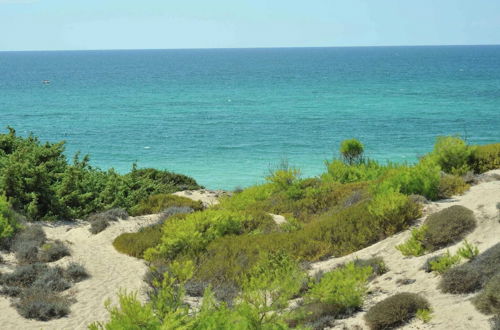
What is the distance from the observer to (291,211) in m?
18.9

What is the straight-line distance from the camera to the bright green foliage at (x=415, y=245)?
12.4 metres

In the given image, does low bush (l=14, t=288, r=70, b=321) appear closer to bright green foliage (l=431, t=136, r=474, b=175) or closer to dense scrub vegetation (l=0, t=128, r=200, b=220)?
dense scrub vegetation (l=0, t=128, r=200, b=220)

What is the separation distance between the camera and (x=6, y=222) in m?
15.6

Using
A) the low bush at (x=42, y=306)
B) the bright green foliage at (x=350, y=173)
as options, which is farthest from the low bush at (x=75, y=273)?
the bright green foliage at (x=350, y=173)

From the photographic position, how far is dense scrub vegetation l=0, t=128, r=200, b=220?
19062 millimetres

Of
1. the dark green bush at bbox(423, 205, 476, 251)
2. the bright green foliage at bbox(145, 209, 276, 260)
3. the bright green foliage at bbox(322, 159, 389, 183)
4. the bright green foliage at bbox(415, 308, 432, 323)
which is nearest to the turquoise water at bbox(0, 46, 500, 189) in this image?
the bright green foliage at bbox(322, 159, 389, 183)

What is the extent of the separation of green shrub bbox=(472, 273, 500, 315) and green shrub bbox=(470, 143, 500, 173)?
10.9m

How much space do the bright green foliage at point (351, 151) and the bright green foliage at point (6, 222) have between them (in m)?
14.3

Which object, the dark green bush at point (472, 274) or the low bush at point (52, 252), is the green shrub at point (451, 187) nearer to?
the dark green bush at point (472, 274)

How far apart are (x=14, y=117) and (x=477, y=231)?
6135cm

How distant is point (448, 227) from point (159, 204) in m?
10.8

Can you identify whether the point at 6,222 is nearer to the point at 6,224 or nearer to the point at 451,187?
the point at 6,224

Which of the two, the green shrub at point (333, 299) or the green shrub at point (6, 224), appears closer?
the green shrub at point (333, 299)

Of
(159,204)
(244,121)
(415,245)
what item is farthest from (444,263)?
(244,121)
